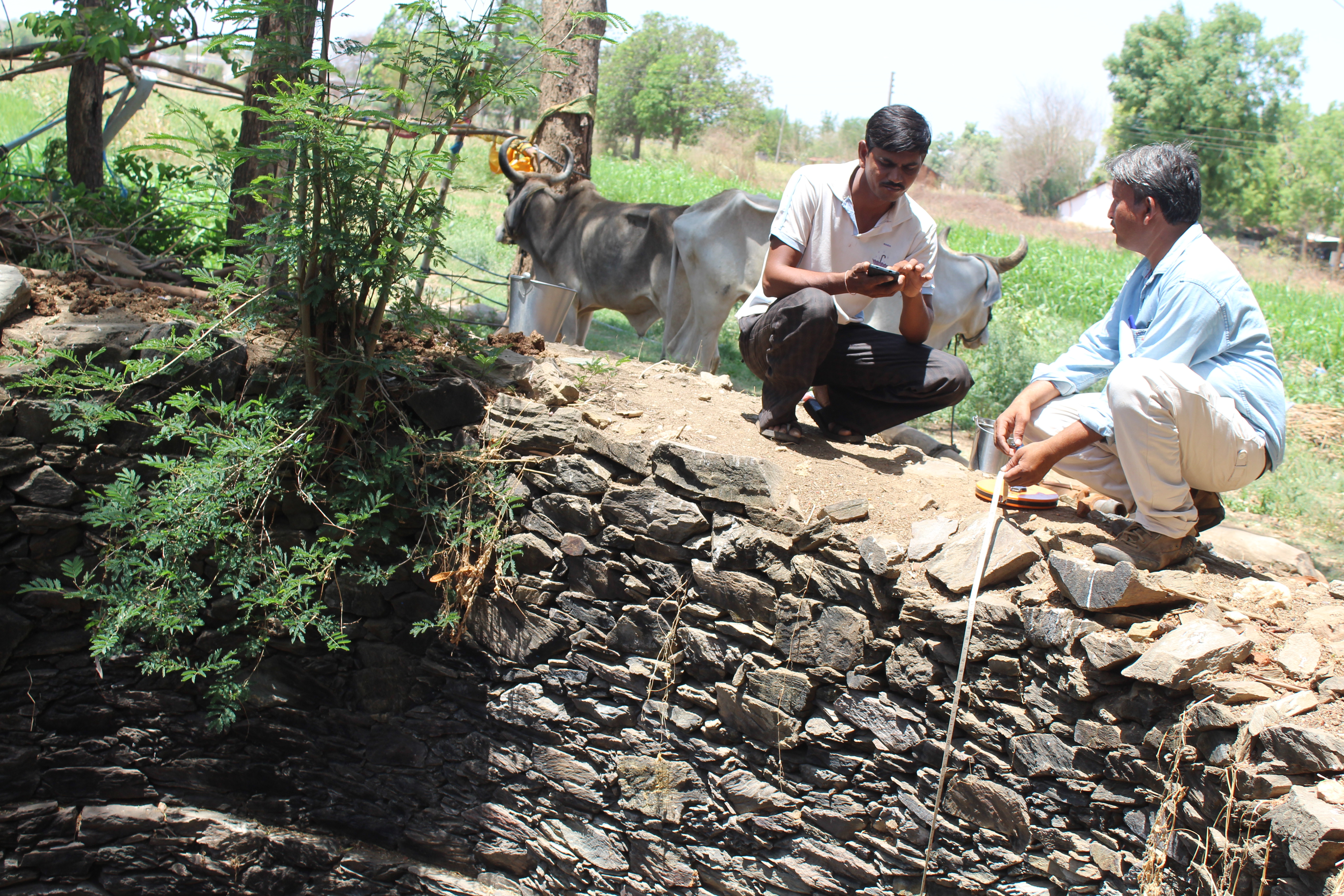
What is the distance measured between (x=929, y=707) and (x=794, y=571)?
63 centimetres

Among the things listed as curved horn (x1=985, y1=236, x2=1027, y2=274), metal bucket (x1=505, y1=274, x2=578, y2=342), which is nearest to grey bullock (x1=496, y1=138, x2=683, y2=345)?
metal bucket (x1=505, y1=274, x2=578, y2=342)

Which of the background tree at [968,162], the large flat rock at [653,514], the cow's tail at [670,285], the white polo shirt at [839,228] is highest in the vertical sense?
the background tree at [968,162]

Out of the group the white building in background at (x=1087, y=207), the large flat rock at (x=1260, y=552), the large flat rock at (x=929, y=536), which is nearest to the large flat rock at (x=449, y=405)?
the large flat rock at (x=929, y=536)

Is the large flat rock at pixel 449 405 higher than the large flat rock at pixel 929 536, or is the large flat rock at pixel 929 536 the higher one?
the large flat rock at pixel 449 405

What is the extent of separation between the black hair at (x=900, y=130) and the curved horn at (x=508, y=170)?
190 inches

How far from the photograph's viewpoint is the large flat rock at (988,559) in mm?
2717

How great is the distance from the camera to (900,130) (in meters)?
3.10

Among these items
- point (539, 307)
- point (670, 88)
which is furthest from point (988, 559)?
point (670, 88)

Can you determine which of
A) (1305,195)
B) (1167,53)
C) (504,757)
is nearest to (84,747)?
(504,757)

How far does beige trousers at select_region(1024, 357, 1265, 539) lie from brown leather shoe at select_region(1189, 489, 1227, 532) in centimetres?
7

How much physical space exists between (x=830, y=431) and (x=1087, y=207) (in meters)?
43.0

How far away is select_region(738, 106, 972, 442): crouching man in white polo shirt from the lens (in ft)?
10.4

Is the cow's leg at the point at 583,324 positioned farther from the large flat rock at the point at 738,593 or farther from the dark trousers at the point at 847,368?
the large flat rock at the point at 738,593

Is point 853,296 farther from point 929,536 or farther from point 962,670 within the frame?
point 962,670
